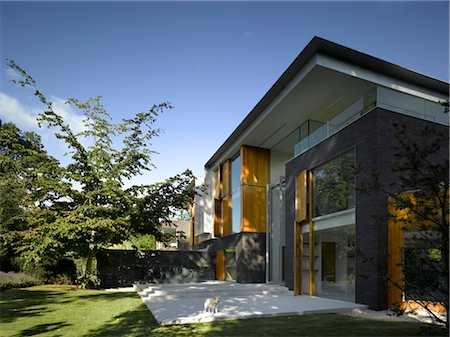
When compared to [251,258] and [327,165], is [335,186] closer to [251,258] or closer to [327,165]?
→ [327,165]

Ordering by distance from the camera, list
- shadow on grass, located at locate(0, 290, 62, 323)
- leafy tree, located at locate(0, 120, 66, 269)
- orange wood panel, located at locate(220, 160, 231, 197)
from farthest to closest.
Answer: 1. orange wood panel, located at locate(220, 160, 231, 197)
2. leafy tree, located at locate(0, 120, 66, 269)
3. shadow on grass, located at locate(0, 290, 62, 323)

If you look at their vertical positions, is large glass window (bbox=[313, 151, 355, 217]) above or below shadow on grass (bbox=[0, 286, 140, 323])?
above

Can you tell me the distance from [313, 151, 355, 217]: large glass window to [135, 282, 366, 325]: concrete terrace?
328 centimetres

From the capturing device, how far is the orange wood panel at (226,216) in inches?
913

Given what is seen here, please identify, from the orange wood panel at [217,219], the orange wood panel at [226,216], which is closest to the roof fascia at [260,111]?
the orange wood panel at [226,216]

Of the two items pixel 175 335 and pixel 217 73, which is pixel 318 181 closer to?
pixel 217 73

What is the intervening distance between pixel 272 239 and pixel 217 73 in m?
9.80

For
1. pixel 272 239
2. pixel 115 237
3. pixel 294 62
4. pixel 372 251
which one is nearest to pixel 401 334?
pixel 372 251

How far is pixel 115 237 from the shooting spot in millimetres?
19219

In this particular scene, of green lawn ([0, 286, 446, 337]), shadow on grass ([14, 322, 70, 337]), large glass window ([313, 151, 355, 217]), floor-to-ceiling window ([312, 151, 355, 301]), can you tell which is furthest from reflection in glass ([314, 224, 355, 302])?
shadow on grass ([14, 322, 70, 337])

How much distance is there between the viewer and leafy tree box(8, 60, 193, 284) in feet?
57.5

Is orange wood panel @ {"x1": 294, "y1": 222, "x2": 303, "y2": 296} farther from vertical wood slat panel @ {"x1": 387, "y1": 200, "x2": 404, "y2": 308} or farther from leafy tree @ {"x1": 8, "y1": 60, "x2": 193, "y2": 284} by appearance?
leafy tree @ {"x1": 8, "y1": 60, "x2": 193, "y2": 284}

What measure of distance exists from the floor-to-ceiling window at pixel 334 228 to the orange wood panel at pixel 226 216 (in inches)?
357

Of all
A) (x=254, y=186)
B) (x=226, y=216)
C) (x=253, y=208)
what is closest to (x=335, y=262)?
(x=253, y=208)
